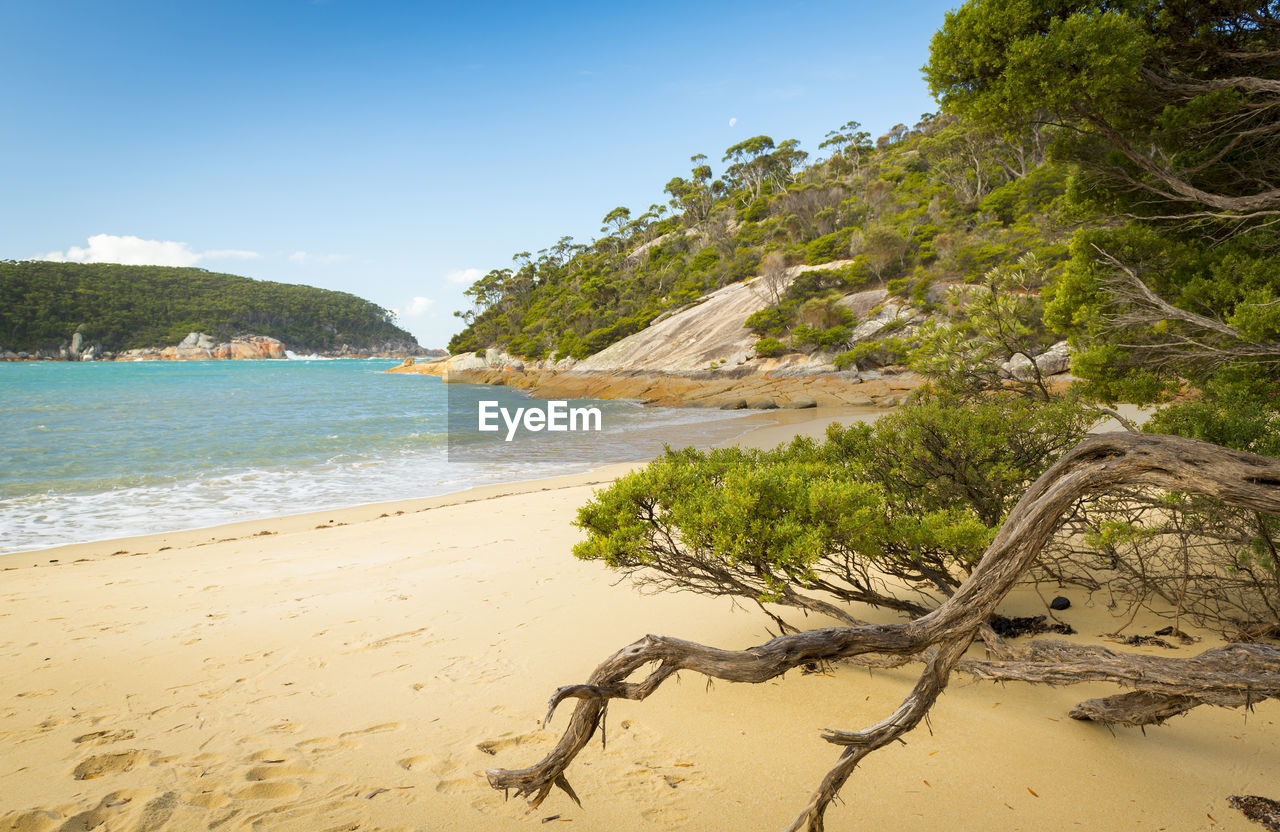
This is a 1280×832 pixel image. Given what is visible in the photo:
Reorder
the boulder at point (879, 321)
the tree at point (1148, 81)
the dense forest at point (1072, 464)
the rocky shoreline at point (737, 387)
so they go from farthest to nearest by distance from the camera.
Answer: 1. the boulder at point (879, 321)
2. the rocky shoreline at point (737, 387)
3. the tree at point (1148, 81)
4. the dense forest at point (1072, 464)

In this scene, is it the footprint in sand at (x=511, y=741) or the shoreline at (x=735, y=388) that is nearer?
the footprint in sand at (x=511, y=741)

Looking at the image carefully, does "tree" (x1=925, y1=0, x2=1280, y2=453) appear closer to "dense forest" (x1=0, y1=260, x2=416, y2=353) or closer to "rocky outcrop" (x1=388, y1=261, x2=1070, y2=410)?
"rocky outcrop" (x1=388, y1=261, x2=1070, y2=410)

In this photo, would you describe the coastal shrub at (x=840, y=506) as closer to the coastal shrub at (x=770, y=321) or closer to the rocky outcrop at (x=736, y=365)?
the rocky outcrop at (x=736, y=365)

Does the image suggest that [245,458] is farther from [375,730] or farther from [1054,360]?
[1054,360]

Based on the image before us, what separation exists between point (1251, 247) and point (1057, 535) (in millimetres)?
3297

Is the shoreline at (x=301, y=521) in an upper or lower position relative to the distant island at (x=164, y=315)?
lower

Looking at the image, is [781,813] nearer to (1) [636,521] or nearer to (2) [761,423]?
(1) [636,521]

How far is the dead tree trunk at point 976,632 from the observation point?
79.8 inches

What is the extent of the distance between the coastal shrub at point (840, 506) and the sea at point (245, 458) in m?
A: 10.2

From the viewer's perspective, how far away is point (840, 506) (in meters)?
3.52

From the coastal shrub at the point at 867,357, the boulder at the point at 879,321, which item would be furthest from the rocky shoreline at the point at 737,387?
the boulder at the point at 879,321

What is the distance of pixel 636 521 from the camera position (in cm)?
399

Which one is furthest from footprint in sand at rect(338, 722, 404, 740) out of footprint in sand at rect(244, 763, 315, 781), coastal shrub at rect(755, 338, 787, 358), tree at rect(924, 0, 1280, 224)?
coastal shrub at rect(755, 338, 787, 358)

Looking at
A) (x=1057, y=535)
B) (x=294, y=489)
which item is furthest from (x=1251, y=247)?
(x=294, y=489)
